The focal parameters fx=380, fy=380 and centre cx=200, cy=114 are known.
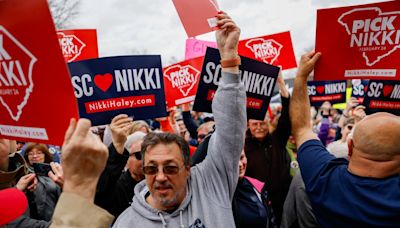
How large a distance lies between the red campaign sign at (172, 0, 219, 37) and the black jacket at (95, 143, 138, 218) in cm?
104

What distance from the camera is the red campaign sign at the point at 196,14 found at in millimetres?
2688

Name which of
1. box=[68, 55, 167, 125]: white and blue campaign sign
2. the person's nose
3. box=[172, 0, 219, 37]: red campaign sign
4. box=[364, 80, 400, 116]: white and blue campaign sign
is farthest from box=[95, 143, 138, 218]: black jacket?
box=[364, 80, 400, 116]: white and blue campaign sign

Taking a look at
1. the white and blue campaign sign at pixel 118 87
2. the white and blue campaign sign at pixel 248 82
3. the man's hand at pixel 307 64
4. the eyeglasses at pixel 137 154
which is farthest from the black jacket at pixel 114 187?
the man's hand at pixel 307 64

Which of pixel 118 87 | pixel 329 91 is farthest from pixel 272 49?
pixel 329 91

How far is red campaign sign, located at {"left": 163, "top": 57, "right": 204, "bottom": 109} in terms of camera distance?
15.2 ft

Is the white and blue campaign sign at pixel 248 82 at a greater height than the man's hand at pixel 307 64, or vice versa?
the man's hand at pixel 307 64

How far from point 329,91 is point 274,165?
403 centimetres

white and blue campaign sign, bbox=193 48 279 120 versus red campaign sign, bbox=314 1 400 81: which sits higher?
red campaign sign, bbox=314 1 400 81

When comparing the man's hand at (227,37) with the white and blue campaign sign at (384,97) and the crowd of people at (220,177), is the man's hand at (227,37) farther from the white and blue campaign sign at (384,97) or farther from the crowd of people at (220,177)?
the white and blue campaign sign at (384,97)

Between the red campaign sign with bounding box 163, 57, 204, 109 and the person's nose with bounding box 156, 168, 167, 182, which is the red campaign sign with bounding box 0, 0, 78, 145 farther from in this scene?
the red campaign sign with bounding box 163, 57, 204, 109

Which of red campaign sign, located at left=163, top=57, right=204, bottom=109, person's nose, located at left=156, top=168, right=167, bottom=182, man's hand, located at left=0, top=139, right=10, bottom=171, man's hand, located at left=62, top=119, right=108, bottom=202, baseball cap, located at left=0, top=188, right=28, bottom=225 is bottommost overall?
red campaign sign, located at left=163, top=57, right=204, bottom=109

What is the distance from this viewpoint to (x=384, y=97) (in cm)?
342

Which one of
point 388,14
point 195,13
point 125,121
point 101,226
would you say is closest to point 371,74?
point 388,14

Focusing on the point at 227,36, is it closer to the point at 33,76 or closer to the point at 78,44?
the point at 33,76
